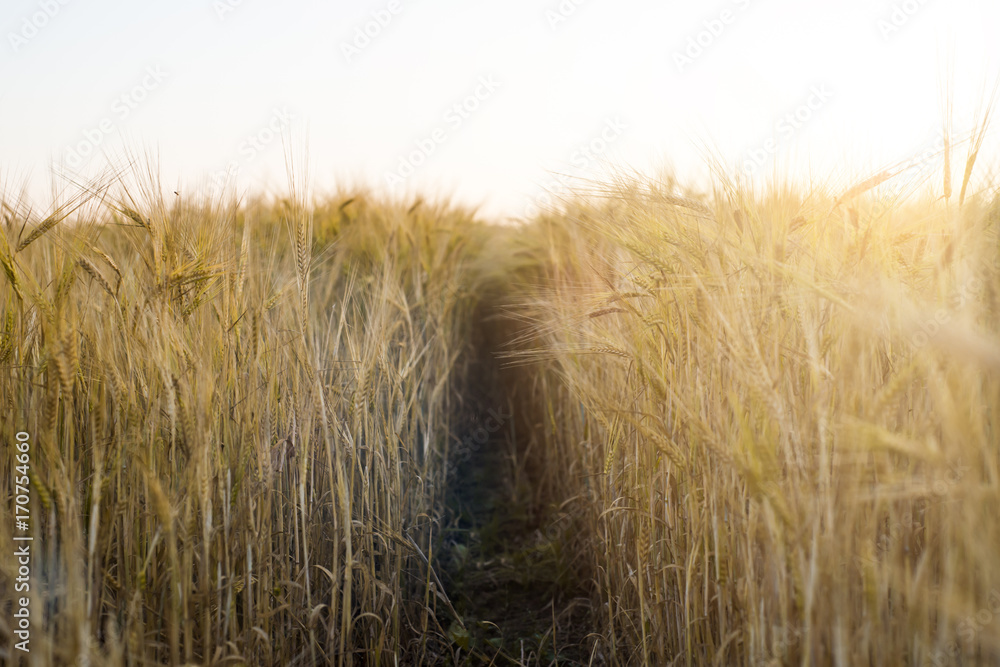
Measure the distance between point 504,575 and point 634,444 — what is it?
1.08m

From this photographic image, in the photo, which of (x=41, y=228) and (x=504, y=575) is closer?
(x=41, y=228)

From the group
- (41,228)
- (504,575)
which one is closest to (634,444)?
(504,575)

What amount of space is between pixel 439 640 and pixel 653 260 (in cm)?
120

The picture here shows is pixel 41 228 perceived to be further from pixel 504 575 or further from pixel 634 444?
pixel 504 575

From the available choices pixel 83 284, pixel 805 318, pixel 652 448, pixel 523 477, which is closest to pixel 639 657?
pixel 652 448

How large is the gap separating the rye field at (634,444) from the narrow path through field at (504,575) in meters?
0.04

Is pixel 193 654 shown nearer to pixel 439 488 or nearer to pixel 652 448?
pixel 652 448

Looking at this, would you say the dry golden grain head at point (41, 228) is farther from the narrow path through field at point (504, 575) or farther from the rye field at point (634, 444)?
the narrow path through field at point (504, 575)

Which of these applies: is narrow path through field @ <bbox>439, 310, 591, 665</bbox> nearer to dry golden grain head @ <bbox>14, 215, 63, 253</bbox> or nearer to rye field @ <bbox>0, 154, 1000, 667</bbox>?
rye field @ <bbox>0, 154, 1000, 667</bbox>

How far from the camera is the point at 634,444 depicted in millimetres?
1490

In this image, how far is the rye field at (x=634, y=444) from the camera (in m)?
0.88

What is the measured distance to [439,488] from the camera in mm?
2457

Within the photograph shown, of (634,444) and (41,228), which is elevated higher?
(41,228)

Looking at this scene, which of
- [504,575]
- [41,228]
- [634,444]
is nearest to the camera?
[41,228]
